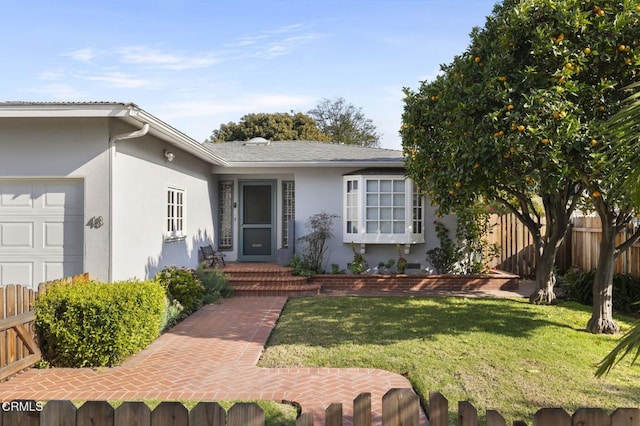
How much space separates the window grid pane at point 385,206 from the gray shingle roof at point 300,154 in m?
0.65

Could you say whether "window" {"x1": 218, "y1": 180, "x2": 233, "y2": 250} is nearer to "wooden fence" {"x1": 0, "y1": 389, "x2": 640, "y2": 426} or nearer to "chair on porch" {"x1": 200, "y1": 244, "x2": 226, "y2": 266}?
"chair on porch" {"x1": 200, "y1": 244, "x2": 226, "y2": 266}

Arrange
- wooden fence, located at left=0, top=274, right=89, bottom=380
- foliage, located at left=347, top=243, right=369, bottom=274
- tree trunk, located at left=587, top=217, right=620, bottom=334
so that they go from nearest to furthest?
wooden fence, located at left=0, top=274, right=89, bottom=380, tree trunk, located at left=587, top=217, right=620, bottom=334, foliage, located at left=347, top=243, right=369, bottom=274

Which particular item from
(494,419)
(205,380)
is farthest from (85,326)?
(494,419)

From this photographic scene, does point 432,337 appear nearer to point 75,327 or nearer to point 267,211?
point 75,327

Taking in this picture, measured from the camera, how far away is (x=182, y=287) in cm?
870

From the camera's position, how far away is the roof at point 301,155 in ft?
40.0

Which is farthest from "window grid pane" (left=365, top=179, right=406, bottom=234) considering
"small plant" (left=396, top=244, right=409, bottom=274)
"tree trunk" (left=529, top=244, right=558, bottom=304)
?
"tree trunk" (left=529, top=244, right=558, bottom=304)

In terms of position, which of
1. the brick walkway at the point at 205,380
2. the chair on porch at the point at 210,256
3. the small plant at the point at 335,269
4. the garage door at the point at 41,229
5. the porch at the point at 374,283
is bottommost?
the brick walkway at the point at 205,380

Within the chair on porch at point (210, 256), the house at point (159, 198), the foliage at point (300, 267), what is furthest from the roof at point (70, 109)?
the foliage at point (300, 267)

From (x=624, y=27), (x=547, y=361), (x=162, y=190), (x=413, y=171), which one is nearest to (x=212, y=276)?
(x=162, y=190)

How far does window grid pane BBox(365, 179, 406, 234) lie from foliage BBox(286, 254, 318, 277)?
6.60 ft

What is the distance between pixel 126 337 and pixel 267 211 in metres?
8.00

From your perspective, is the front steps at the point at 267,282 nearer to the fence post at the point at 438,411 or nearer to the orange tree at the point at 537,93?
the orange tree at the point at 537,93

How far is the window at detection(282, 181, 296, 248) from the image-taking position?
13.3m
